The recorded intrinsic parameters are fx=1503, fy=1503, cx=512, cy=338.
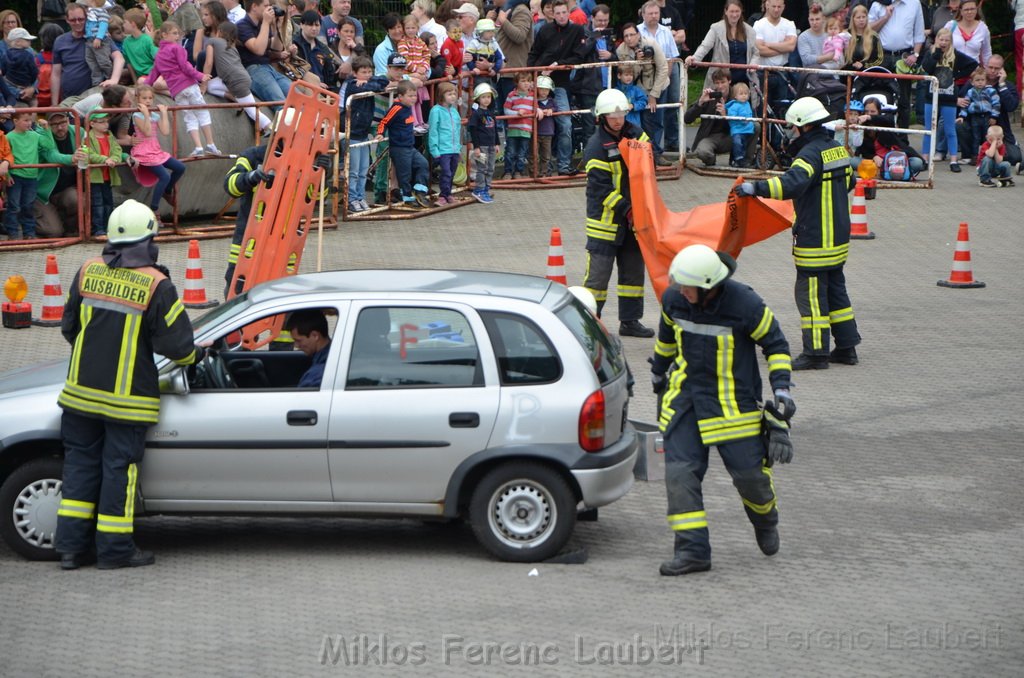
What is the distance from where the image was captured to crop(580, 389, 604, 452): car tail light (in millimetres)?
7492

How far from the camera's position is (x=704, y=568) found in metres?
7.63

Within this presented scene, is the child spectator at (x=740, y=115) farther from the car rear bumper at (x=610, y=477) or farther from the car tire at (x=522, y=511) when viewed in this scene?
the car tire at (x=522, y=511)

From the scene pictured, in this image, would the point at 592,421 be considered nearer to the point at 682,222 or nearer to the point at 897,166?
the point at 682,222

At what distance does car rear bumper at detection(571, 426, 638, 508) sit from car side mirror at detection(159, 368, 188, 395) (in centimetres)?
203

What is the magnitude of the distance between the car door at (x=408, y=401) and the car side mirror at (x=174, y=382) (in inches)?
31.7

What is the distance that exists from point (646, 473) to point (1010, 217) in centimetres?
1191

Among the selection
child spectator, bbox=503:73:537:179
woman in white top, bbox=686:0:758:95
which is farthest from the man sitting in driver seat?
woman in white top, bbox=686:0:758:95

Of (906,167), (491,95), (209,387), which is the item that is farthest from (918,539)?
(906,167)

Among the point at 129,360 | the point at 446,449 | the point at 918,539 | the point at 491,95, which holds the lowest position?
the point at 918,539

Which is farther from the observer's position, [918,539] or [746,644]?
[918,539]

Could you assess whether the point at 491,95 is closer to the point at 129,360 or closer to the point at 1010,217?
the point at 1010,217

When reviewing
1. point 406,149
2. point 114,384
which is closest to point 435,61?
point 406,149

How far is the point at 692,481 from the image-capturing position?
759 cm

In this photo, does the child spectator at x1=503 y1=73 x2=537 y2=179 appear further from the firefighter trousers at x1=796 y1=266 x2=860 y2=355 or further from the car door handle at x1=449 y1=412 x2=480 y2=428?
the car door handle at x1=449 y1=412 x2=480 y2=428
